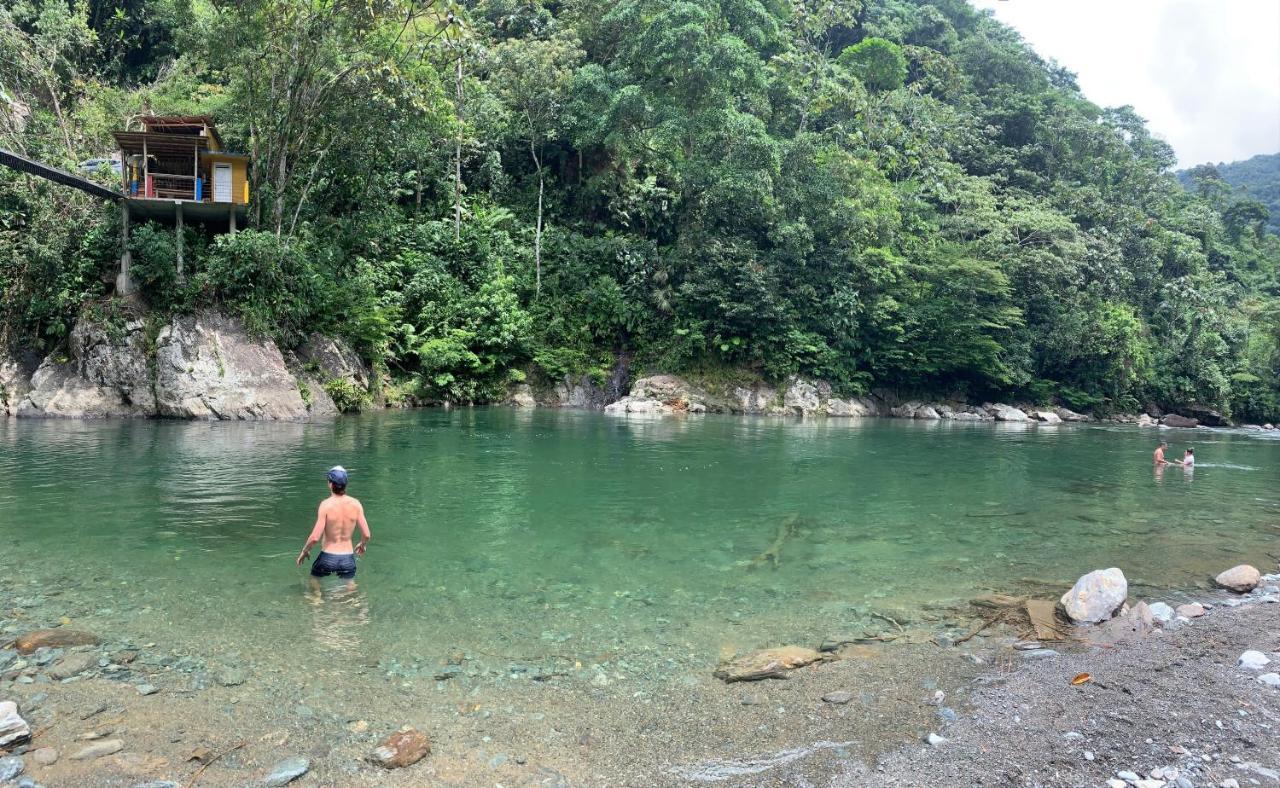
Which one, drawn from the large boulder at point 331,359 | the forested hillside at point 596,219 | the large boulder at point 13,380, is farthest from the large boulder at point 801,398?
the large boulder at point 13,380

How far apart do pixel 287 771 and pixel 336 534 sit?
341cm

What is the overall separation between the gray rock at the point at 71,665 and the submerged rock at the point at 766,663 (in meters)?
4.51

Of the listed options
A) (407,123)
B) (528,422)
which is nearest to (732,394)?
(528,422)

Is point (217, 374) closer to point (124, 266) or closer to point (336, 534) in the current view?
point (124, 266)

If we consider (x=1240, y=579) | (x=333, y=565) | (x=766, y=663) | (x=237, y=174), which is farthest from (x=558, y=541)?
(x=237, y=174)

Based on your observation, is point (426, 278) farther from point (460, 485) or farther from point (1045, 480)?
point (1045, 480)

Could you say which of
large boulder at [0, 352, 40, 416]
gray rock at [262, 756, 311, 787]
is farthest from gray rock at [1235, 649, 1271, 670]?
large boulder at [0, 352, 40, 416]

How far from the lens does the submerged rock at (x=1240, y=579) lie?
7605mm

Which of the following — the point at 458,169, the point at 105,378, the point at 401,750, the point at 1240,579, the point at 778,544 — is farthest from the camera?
the point at 458,169

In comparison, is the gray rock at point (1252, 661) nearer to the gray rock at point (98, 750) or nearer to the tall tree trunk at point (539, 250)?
the gray rock at point (98, 750)

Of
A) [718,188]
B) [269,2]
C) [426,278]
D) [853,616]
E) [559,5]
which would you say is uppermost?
[559,5]

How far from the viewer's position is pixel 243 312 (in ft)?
74.8

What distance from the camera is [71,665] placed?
495 centimetres

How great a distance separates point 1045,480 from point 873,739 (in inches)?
539
